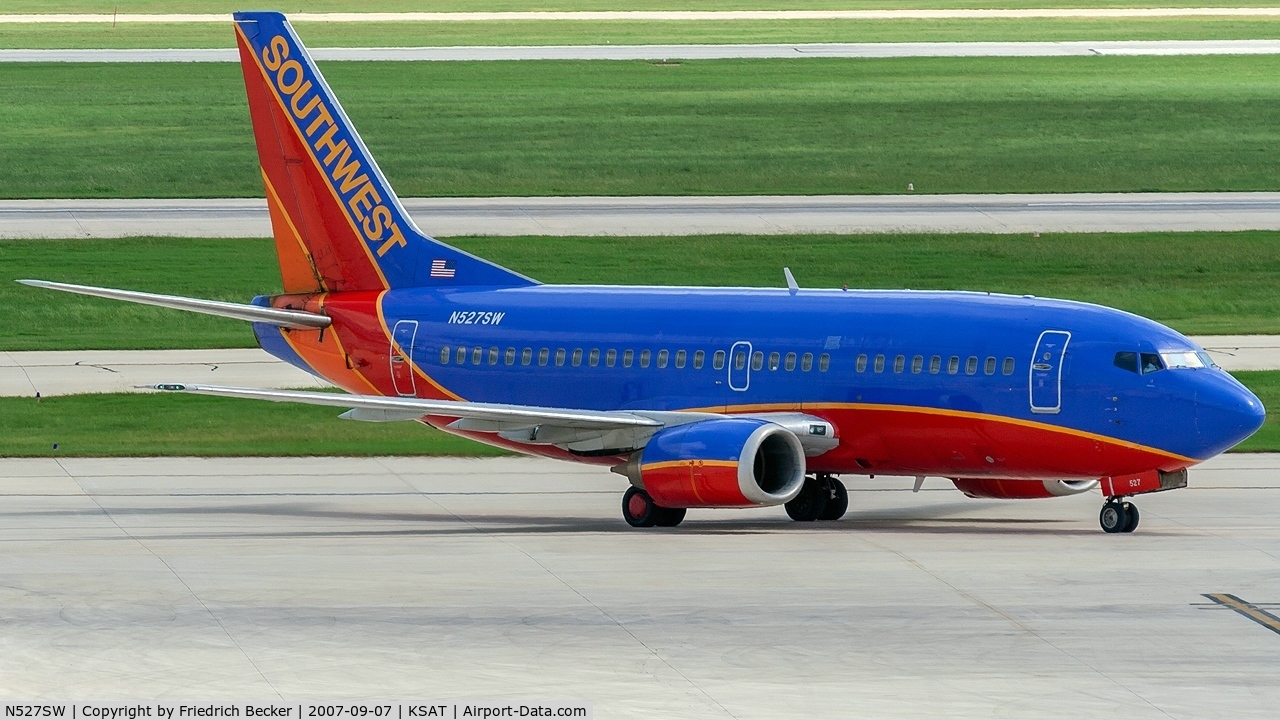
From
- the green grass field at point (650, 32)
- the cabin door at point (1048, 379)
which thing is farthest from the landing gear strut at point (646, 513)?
the green grass field at point (650, 32)

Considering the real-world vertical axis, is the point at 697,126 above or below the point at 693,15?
below

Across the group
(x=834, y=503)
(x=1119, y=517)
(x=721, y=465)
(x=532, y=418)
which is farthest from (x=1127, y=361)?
(x=532, y=418)

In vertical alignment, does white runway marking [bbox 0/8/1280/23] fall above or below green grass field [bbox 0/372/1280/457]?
above

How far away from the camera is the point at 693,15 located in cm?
15962

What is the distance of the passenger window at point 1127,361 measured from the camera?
32219 mm

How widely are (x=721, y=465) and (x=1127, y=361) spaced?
6217 millimetres

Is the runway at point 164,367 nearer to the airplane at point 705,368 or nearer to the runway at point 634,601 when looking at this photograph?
the airplane at point 705,368

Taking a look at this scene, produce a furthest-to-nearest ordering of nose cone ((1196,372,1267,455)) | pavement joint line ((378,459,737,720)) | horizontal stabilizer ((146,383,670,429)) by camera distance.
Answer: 1. horizontal stabilizer ((146,383,670,429))
2. nose cone ((1196,372,1267,455))
3. pavement joint line ((378,459,737,720))

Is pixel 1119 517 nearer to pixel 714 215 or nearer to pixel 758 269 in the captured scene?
pixel 758 269

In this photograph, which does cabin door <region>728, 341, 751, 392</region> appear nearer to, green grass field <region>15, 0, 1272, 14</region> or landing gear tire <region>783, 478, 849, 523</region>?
landing gear tire <region>783, 478, 849, 523</region>

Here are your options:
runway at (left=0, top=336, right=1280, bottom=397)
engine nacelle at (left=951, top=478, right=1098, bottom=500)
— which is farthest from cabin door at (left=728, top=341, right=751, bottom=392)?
runway at (left=0, top=336, right=1280, bottom=397)

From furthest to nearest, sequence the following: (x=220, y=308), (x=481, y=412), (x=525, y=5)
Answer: (x=525, y=5) → (x=220, y=308) → (x=481, y=412)

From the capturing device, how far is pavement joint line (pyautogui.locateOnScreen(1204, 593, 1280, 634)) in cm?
2512

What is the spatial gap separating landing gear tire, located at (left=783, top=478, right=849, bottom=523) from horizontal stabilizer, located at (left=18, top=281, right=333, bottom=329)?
9777mm
